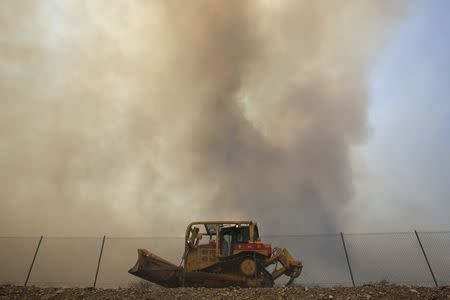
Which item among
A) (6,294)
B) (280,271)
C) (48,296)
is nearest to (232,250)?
(280,271)

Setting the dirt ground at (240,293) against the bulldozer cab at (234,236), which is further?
the bulldozer cab at (234,236)

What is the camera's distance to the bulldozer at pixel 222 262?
18.1 m

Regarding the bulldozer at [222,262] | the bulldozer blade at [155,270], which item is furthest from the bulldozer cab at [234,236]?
the bulldozer blade at [155,270]

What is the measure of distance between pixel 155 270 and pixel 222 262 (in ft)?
12.4

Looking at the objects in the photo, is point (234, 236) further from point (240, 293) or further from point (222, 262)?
point (240, 293)

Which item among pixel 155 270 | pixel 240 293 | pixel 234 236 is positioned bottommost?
pixel 240 293

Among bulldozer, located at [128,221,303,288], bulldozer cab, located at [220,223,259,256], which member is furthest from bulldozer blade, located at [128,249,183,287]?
bulldozer cab, located at [220,223,259,256]

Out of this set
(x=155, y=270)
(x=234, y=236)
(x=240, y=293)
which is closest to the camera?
(x=240, y=293)

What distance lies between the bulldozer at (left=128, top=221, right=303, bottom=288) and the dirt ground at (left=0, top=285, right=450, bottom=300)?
159 inches

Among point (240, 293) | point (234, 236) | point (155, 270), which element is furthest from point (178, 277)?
point (240, 293)

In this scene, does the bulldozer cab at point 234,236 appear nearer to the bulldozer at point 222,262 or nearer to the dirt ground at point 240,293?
the bulldozer at point 222,262

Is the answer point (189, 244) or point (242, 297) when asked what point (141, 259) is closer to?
point (189, 244)

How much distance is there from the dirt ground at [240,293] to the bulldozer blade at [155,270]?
421 centimetres

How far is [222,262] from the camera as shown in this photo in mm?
18750
